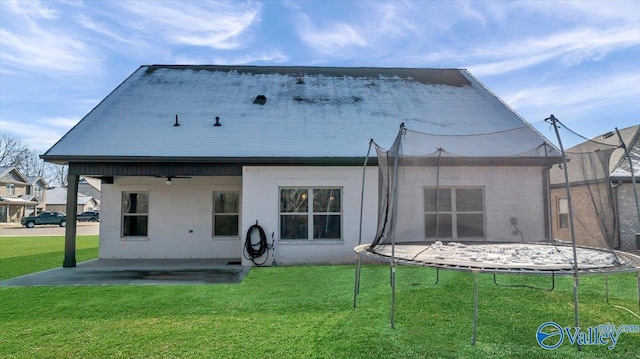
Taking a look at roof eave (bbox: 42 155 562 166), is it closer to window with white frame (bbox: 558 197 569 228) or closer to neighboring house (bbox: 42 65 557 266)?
neighboring house (bbox: 42 65 557 266)

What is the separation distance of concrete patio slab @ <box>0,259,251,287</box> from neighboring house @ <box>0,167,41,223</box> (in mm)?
37344

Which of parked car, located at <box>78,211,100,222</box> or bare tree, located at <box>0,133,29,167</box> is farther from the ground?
bare tree, located at <box>0,133,29,167</box>

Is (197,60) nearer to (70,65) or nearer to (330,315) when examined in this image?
(70,65)

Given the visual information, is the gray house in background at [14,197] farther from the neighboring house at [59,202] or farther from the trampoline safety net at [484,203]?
the trampoline safety net at [484,203]

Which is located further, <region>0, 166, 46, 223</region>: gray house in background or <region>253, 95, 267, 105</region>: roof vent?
<region>0, 166, 46, 223</region>: gray house in background

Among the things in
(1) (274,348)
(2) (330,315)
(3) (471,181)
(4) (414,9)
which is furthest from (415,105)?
(1) (274,348)

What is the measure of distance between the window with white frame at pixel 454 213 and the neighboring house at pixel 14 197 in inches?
1738

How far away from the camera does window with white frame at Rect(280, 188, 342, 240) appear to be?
30.2ft

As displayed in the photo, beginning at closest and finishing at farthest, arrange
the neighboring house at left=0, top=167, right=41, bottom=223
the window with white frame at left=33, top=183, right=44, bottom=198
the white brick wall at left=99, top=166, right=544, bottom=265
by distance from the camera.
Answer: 1. the white brick wall at left=99, top=166, right=544, bottom=265
2. the neighboring house at left=0, top=167, right=41, bottom=223
3. the window with white frame at left=33, top=183, right=44, bottom=198

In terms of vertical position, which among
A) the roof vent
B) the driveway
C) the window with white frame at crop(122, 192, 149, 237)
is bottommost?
the driveway

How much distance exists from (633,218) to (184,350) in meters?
12.8

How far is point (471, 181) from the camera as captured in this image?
6812 mm

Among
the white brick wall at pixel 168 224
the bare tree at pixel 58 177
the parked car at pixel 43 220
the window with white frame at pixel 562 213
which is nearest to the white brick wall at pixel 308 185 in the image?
the white brick wall at pixel 168 224

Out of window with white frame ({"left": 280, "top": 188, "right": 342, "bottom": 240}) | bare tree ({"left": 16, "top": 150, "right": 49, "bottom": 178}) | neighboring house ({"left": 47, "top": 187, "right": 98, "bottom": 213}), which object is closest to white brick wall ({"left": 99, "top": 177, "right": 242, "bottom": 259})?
window with white frame ({"left": 280, "top": 188, "right": 342, "bottom": 240})
